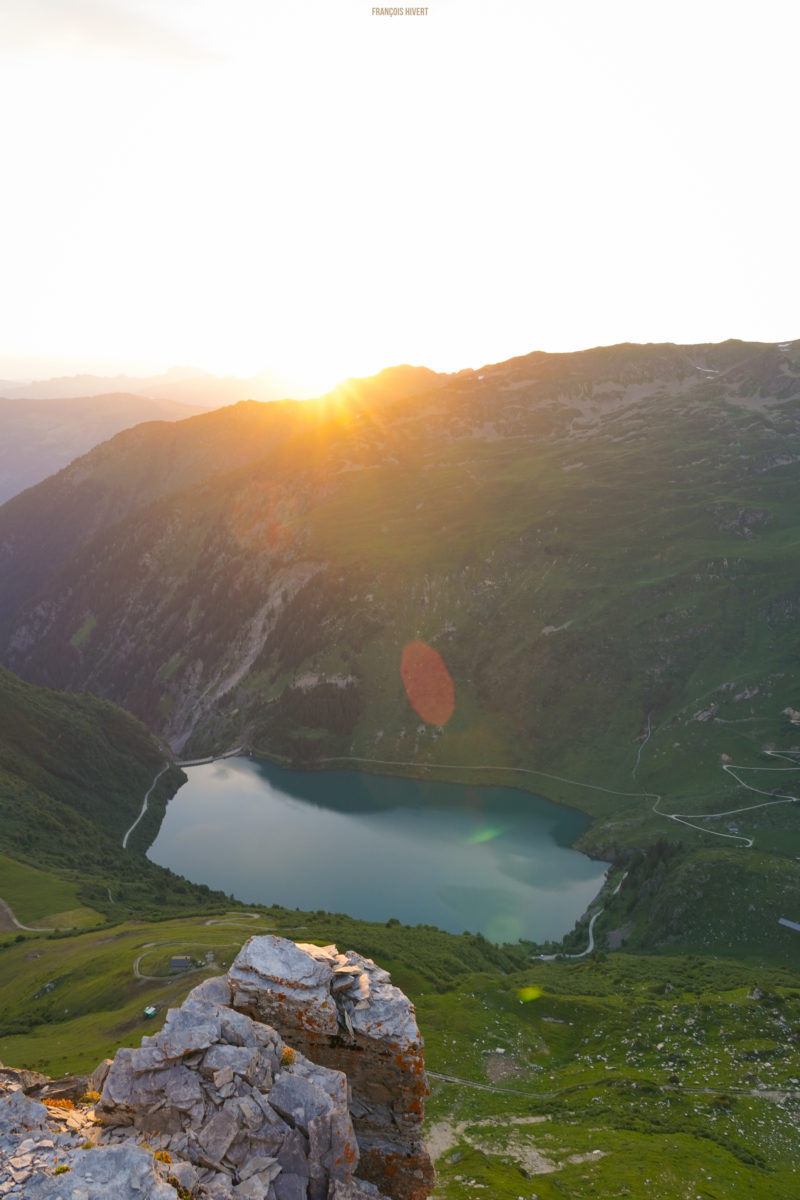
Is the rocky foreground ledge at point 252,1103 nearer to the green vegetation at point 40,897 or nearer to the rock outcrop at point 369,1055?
the rock outcrop at point 369,1055

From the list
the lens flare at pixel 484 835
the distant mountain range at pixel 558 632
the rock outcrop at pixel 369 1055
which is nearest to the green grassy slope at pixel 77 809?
the distant mountain range at pixel 558 632

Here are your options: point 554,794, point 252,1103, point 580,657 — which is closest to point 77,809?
point 554,794

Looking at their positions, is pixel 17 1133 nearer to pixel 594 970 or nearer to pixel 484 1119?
pixel 484 1119

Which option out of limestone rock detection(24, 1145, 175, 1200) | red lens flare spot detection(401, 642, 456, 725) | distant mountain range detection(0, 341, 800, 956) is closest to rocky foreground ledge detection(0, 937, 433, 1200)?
limestone rock detection(24, 1145, 175, 1200)

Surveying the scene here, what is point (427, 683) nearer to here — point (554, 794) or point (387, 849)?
point (554, 794)

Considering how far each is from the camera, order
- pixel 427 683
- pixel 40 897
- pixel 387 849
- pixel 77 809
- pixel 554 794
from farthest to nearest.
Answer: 1. pixel 427 683
2. pixel 554 794
3. pixel 77 809
4. pixel 387 849
5. pixel 40 897

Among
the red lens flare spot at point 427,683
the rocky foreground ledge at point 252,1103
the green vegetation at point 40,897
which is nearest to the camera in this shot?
the rocky foreground ledge at point 252,1103
